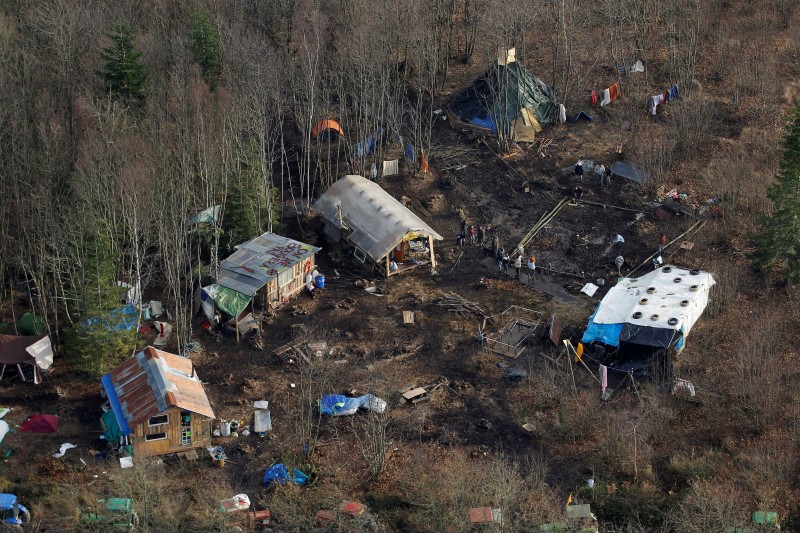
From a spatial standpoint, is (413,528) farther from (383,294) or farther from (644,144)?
(644,144)

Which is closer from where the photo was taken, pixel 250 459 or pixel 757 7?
pixel 250 459

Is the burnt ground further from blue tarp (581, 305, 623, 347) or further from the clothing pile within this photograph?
the clothing pile

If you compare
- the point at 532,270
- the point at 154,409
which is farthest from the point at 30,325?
the point at 532,270

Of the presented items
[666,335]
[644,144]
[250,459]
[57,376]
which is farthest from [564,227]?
[57,376]

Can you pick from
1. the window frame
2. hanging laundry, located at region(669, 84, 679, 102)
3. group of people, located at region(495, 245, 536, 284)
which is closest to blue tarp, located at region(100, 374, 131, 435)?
the window frame

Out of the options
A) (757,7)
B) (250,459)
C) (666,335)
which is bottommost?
(250,459)

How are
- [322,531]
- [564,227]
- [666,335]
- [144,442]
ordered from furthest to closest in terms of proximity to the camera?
[564,227]
[666,335]
[144,442]
[322,531]

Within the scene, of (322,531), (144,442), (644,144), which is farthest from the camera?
(644,144)
